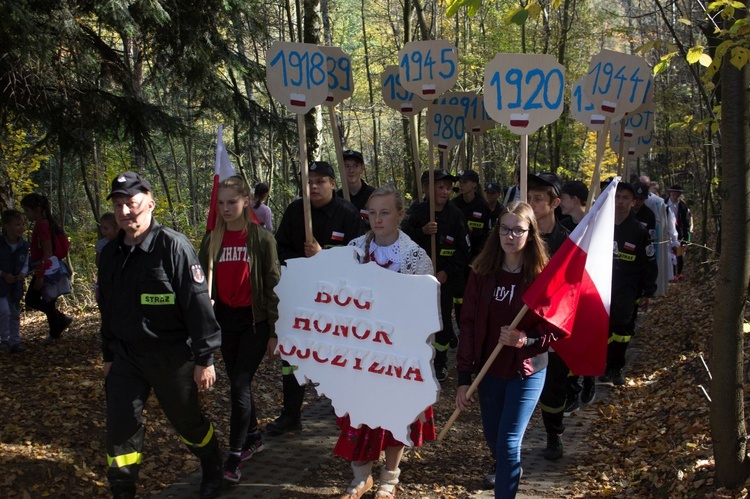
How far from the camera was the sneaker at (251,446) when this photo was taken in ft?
18.5

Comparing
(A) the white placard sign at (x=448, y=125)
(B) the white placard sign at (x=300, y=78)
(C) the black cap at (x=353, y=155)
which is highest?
(A) the white placard sign at (x=448, y=125)

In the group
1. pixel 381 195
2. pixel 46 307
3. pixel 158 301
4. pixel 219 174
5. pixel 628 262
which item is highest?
pixel 219 174

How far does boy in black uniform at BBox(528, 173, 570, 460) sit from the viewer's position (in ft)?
17.7

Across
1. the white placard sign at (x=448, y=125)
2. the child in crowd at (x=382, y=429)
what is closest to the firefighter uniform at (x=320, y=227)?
the child in crowd at (x=382, y=429)

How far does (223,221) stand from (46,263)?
4431mm

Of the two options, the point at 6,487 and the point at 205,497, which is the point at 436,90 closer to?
the point at 205,497

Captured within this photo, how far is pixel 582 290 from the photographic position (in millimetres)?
4434

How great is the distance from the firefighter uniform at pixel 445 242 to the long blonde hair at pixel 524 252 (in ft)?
11.3

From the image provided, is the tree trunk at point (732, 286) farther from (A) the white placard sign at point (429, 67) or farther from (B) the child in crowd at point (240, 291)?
(A) the white placard sign at point (429, 67)

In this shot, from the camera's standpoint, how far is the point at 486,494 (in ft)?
Result: 16.9

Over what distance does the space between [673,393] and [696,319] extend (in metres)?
3.06

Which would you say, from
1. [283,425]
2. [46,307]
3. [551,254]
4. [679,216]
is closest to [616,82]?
[551,254]

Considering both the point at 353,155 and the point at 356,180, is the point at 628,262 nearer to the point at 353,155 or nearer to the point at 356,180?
the point at 356,180

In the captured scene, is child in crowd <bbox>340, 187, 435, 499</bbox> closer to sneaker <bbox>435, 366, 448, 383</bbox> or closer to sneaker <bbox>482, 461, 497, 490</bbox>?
sneaker <bbox>482, 461, 497, 490</bbox>
